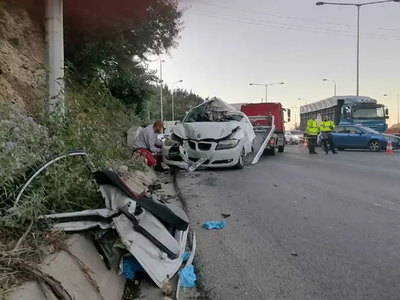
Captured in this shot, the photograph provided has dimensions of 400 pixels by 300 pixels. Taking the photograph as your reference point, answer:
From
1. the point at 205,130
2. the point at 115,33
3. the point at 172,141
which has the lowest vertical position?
Answer: the point at 172,141

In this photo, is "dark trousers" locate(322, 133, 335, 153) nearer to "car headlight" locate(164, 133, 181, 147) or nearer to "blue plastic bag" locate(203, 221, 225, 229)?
"car headlight" locate(164, 133, 181, 147)

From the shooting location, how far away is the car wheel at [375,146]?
20.4m

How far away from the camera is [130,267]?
134 inches

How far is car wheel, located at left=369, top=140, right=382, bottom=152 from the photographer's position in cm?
2036

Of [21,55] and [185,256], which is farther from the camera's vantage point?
[21,55]

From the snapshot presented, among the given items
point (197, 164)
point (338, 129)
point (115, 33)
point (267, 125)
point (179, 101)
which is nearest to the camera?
point (197, 164)

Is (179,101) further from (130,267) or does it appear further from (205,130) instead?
(130,267)

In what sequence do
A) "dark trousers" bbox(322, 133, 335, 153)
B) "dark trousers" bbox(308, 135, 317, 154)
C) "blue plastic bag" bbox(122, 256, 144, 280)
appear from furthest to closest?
"dark trousers" bbox(308, 135, 317, 154) < "dark trousers" bbox(322, 133, 335, 153) < "blue plastic bag" bbox(122, 256, 144, 280)

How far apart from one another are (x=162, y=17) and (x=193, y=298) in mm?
12274

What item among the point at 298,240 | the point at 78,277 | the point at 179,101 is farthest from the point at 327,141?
the point at 179,101

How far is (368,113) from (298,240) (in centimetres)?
2143

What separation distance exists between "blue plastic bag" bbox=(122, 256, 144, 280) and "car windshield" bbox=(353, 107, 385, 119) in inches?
893

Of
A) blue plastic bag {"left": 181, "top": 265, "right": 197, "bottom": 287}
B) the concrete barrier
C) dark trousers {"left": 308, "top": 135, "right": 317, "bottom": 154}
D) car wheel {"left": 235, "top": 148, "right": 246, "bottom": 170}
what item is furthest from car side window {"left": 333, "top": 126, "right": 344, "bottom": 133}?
the concrete barrier

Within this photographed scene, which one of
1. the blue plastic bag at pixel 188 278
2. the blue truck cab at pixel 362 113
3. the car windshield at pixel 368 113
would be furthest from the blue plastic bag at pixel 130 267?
the car windshield at pixel 368 113
